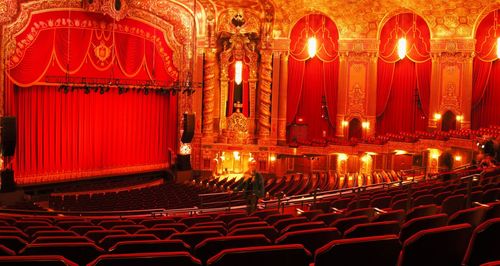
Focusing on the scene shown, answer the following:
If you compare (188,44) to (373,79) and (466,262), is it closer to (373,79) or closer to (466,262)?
(373,79)

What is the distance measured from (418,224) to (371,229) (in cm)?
30

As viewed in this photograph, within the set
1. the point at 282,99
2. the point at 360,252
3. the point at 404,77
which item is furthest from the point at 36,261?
the point at 404,77

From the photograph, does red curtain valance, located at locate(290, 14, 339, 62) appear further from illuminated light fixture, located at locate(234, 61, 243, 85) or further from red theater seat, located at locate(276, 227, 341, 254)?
red theater seat, located at locate(276, 227, 341, 254)

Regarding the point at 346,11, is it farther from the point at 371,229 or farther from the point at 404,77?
the point at 371,229

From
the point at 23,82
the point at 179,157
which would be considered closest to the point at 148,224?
the point at 23,82

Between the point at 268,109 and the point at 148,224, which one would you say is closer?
the point at 148,224

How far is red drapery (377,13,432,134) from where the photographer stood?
66.7 ft

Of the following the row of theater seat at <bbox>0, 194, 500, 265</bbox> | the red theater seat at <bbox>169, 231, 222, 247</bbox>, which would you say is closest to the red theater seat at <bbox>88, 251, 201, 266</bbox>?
the row of theater seat at <bbox>0, 194, 500, 265</bbox>

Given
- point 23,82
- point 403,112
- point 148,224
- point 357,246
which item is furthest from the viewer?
point 403,112

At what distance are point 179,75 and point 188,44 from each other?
118 cm

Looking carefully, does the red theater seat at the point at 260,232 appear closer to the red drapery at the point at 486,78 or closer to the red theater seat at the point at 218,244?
the red theater seat at the point at 218,244

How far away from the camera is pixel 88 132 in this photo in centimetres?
1975

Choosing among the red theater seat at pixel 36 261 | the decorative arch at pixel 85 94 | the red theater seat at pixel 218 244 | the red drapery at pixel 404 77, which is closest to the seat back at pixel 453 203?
the red theater seat at pixel 218 244

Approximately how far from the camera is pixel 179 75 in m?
21.5
